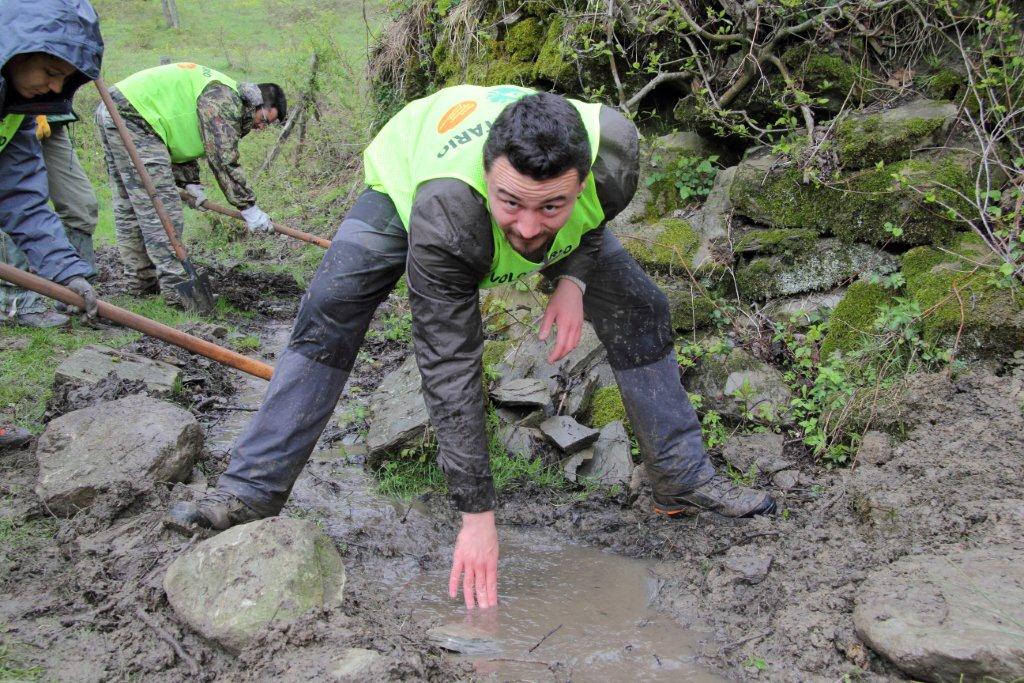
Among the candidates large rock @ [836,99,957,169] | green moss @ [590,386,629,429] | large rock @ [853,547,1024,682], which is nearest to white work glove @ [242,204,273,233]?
green moss @ [590,386,629,429]

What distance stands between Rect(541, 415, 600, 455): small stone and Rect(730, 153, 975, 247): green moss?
1.73 meters

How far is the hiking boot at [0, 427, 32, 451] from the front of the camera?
11.8ft

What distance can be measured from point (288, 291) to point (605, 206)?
4.89 m

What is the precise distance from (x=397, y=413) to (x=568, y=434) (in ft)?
2.96

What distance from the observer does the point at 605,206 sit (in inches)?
109

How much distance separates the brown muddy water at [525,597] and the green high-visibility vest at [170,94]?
3.51 meters

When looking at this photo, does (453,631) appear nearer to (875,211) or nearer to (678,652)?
(678,652)

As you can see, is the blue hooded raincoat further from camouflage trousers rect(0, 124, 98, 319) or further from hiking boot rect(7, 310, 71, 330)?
camouflage trousers rect(0, 124, 98, 319)

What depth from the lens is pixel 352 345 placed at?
292 centimetres

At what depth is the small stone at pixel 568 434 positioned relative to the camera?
150 inches

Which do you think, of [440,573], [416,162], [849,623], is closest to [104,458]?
[440,573]

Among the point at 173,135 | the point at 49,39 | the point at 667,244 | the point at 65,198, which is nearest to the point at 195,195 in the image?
the point at 173,135

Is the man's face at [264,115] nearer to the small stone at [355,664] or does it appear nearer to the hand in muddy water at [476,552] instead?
the hand in muddy water at [476,552]

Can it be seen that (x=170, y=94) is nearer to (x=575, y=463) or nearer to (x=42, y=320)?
(x=42, y=320)
